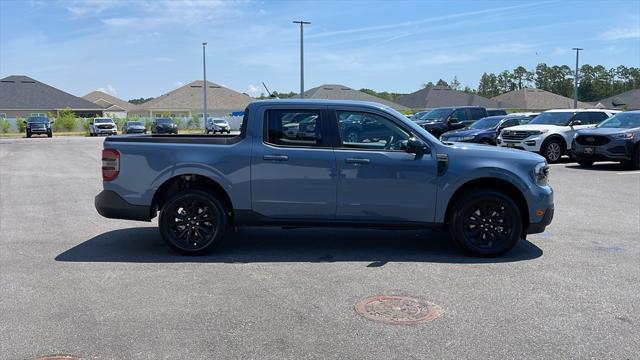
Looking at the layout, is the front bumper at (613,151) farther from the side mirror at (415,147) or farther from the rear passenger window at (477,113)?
the side mirror at (415,147)

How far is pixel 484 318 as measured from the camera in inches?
182

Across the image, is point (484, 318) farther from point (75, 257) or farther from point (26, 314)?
point (75, 257)

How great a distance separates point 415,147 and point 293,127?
1.43m

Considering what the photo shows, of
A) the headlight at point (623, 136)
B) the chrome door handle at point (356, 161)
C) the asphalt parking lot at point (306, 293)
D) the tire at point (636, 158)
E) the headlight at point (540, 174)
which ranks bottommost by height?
the asphalt parking lot at point (306, 293)

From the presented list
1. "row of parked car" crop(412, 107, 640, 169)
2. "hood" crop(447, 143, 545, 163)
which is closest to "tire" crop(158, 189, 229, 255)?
"hood" crop(447, 143, 545, 163)

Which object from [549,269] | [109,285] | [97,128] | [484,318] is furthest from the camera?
[97,128]

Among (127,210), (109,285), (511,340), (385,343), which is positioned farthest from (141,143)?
(511,340)

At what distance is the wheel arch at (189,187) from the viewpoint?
666cm

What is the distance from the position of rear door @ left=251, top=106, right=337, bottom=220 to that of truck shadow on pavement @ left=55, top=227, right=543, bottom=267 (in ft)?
1.77

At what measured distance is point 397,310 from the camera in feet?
15.7

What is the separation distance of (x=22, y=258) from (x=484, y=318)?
513 centimetres

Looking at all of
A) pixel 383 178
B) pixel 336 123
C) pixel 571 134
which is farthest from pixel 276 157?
pixel 571 134

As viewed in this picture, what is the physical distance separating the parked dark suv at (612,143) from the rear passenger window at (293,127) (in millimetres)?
12288

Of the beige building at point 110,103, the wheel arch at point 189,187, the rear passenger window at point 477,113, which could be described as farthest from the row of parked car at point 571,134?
the beige building at point 110,103
